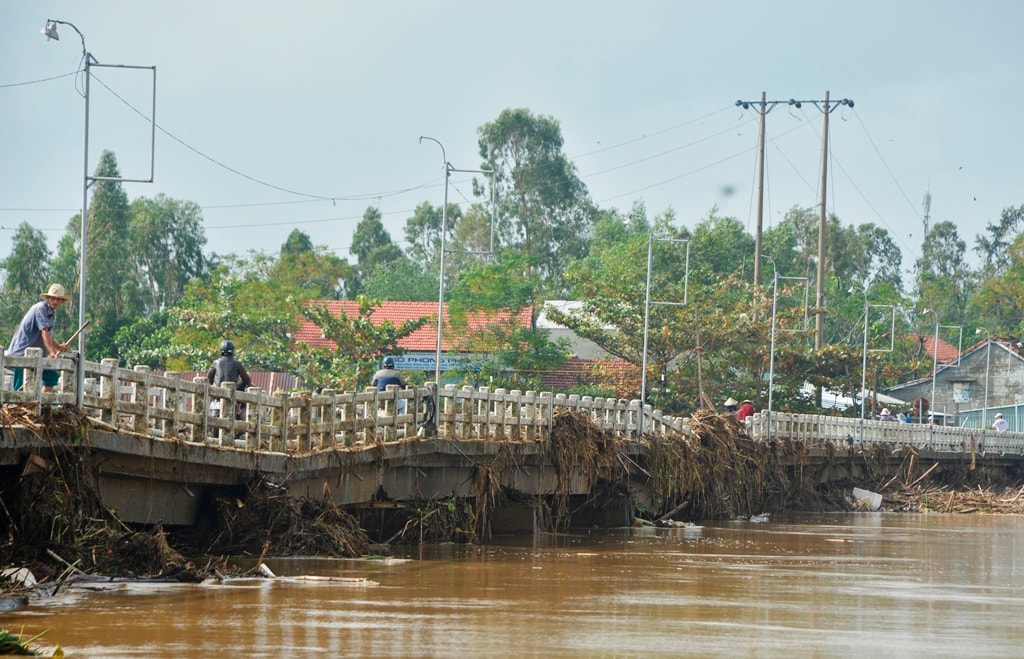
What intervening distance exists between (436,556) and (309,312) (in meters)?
32.0

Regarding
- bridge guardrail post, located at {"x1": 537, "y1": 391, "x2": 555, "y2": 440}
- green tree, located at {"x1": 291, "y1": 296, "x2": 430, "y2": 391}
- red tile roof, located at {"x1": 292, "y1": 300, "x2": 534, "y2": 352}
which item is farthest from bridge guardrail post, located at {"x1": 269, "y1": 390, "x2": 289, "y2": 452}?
red tile roof, located at {"x1": 292, "y1": 300, "x2": 534, "y2": 352}

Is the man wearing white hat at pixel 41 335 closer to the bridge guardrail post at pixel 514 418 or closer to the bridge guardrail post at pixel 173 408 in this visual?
the bridge guardrail post at pixel 173 408

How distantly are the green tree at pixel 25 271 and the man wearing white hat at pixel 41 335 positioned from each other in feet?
174

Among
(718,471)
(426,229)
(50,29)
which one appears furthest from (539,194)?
(50,29)

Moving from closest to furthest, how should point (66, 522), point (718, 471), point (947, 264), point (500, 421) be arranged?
point (66, 522) → point (500, 421) → point (718, 471) → point (947, 264)

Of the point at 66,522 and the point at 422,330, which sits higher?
the point at 422,330

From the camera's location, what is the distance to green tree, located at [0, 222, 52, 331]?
68500 mm

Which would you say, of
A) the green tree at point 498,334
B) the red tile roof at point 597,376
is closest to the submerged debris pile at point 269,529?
the green tree at point 498,334

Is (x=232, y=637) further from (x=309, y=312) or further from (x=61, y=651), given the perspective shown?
(x=309, y=312)

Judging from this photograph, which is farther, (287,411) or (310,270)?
(310,270)

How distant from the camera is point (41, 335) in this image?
16828 mm

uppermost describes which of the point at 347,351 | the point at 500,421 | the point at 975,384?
the point at 347,351

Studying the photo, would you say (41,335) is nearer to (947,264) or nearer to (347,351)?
(347,351)

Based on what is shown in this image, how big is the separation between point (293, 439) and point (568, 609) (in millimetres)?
6431
